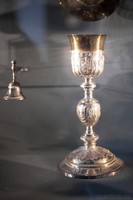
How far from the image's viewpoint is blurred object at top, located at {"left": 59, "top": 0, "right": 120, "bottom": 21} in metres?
1.18

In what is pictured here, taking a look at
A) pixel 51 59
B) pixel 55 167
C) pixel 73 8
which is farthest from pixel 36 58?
pixel 55 167

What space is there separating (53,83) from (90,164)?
1.26ft

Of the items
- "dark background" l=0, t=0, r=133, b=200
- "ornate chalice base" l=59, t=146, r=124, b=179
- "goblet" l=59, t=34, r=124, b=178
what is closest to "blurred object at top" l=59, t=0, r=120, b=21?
"dark background" l=0, t=0, r=133, b=200

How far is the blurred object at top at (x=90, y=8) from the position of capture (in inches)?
46.4

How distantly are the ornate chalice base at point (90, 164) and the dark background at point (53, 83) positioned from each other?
0.10 metres

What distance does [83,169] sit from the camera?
3.55 feet

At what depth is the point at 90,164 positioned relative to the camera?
1091mm

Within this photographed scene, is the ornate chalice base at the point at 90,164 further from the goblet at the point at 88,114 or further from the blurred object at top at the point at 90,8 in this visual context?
the blurred object at top at the point at 90,8

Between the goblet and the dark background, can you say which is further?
the dark background

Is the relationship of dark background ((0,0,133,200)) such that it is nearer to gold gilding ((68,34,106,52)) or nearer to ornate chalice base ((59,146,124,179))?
ornate chalice base ((59,146,124,179))

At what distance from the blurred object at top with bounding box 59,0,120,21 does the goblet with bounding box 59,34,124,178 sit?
18 cm

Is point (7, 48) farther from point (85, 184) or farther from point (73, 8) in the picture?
point (85, 184)

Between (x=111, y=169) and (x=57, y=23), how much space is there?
0.59m

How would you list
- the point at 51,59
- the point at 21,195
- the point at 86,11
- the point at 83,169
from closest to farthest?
the point at 21,195, the point at 83,169, the point at 86,11, the point at 51,59
